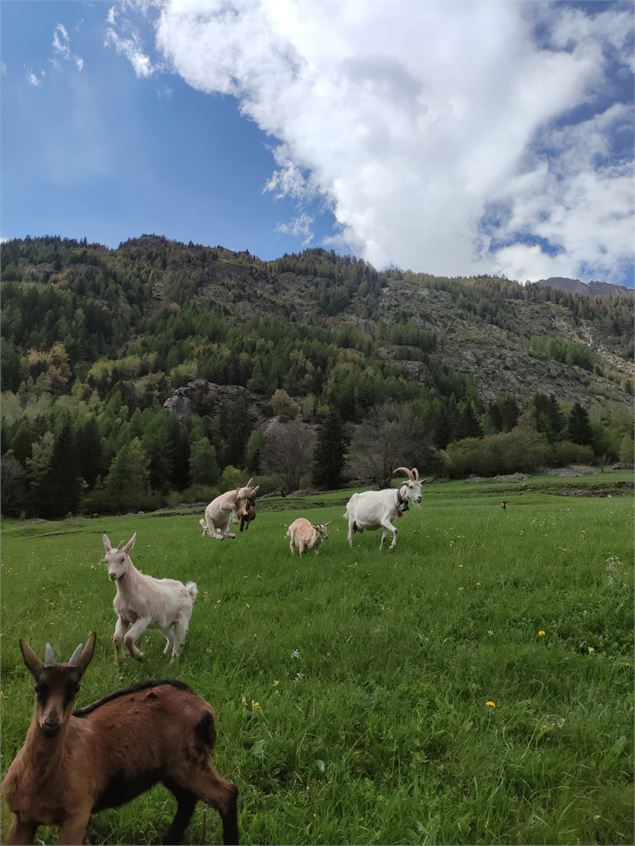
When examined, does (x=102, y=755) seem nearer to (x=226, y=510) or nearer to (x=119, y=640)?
(x=119, y=640)

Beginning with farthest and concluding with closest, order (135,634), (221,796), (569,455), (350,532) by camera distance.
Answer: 1. (569,455)
2. (350,532)
3. (135,634)
4. (221,796)

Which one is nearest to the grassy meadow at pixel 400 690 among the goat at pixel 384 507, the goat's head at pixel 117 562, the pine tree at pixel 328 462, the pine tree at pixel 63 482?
the goat's head at pixel 117 562

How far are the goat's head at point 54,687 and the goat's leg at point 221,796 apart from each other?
1134 mm

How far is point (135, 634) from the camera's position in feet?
21.8

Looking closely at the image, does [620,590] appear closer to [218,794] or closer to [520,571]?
[520,571]

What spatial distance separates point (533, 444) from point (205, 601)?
317ft

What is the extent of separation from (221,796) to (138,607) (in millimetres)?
4192

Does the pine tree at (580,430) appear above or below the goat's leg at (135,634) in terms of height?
above

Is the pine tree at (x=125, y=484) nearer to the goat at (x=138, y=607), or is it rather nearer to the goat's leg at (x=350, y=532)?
the goat's leg at (x=350, y=532)

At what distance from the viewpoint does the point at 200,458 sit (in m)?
99.5

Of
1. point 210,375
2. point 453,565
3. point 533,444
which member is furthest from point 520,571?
point 210,375

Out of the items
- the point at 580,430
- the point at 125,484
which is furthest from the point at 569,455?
the point at 125,484

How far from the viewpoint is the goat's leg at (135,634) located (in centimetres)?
661

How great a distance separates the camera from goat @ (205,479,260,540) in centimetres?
1755
